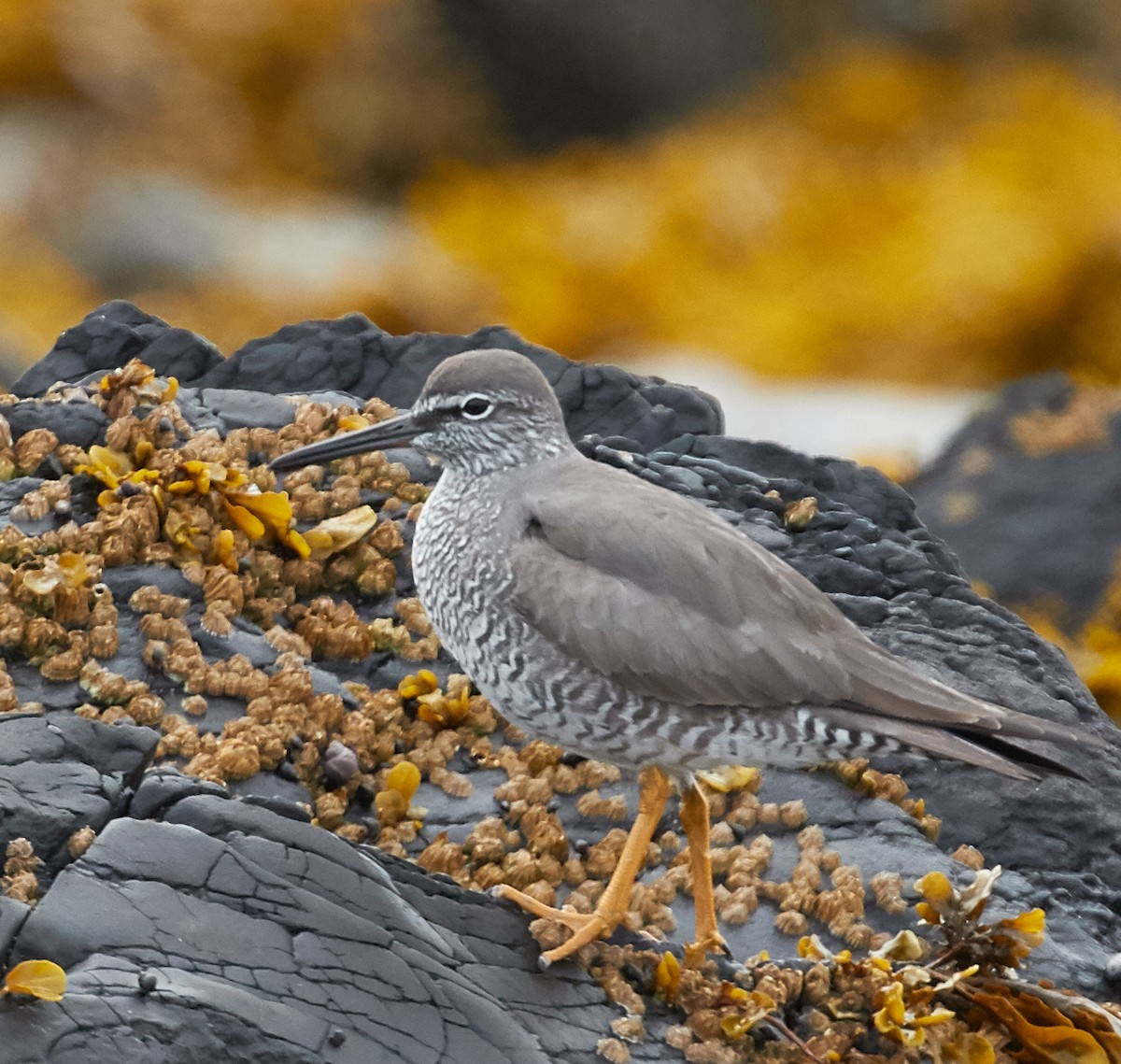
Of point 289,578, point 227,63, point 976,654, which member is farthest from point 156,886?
point 227,63

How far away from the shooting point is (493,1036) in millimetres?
3926

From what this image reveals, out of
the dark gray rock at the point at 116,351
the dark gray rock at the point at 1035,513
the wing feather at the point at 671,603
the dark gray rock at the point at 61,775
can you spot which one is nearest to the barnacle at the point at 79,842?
the dark gray rock at the point at 61,775

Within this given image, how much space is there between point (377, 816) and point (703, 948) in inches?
50.4

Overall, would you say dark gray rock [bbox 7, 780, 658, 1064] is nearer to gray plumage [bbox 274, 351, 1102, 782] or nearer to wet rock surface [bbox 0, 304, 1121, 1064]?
wet rock surface [bbox 0, 304, 1121, 1064]

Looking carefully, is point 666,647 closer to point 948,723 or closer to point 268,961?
point 948,723

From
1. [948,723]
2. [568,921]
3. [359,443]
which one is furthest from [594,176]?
[568,921]

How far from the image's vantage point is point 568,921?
14.8ft

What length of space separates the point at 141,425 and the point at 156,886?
105 inches

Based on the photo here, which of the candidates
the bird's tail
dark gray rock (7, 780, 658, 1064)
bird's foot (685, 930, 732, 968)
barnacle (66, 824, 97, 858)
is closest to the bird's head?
the bird's tail

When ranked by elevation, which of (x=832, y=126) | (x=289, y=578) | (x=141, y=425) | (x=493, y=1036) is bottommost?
(x=493, y=1036)

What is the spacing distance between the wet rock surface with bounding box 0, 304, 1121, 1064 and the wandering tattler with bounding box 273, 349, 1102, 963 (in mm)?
510

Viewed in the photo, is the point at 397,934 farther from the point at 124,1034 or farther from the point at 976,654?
the point at 976,654

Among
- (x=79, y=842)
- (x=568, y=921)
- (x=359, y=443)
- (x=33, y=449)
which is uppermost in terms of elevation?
(x=359, y=443)

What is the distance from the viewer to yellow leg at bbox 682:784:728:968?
485cm
